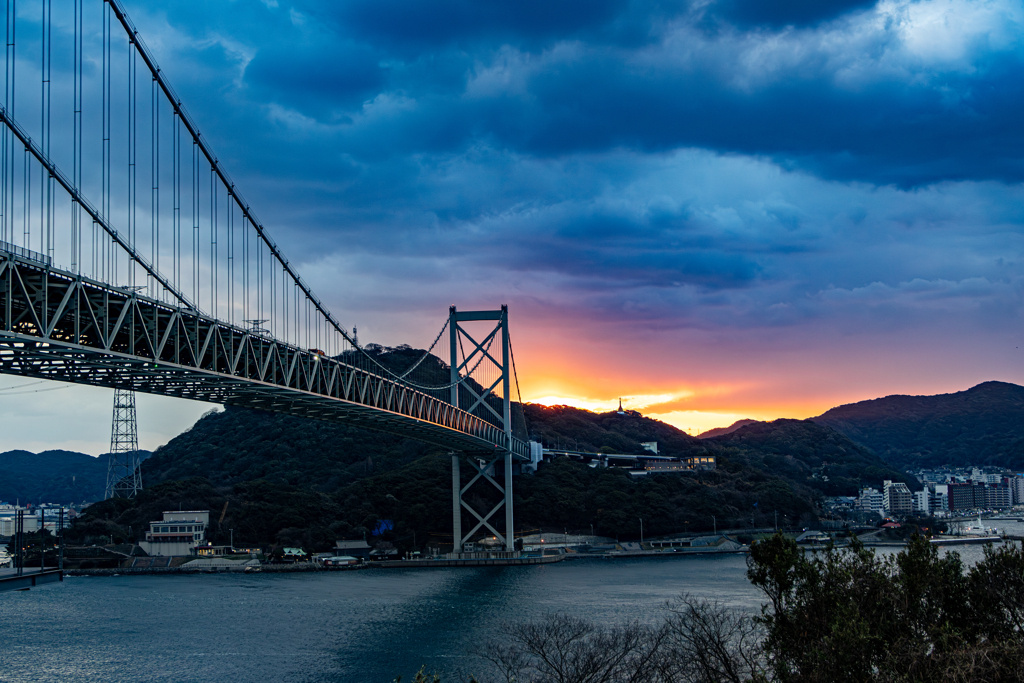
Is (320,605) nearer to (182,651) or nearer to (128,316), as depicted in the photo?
(182,651)

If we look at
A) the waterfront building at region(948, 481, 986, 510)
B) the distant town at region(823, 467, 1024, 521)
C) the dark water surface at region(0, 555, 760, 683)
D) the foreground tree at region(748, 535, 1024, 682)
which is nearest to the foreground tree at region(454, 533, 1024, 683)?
the foreground tree at region(748, 535, 1024, 682)

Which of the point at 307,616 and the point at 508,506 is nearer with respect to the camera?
the point at 307,616

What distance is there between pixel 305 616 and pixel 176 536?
3389 centimetres

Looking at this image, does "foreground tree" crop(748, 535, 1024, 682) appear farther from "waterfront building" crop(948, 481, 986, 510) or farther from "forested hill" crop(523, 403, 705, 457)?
"waterfront building" crop(948, 481, 986, 510)

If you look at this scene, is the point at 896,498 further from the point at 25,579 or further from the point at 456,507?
the point at 25,579

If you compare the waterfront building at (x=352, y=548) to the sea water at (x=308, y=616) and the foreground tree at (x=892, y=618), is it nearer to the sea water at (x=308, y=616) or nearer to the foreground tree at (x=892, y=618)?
the sea water at (x=308, y=616)

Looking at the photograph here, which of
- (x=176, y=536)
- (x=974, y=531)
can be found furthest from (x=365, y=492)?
(x=974, y=531)

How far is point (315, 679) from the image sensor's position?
25672 mm

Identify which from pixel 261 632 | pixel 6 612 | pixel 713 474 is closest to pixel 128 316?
pixel 261 632

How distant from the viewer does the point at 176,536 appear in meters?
68.0

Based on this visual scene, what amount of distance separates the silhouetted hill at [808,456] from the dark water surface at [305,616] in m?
69.4

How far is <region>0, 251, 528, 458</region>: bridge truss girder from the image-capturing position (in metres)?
19.8

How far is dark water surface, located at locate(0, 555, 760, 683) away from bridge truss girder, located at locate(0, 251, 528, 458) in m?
8.16

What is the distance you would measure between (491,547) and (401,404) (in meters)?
28.9
